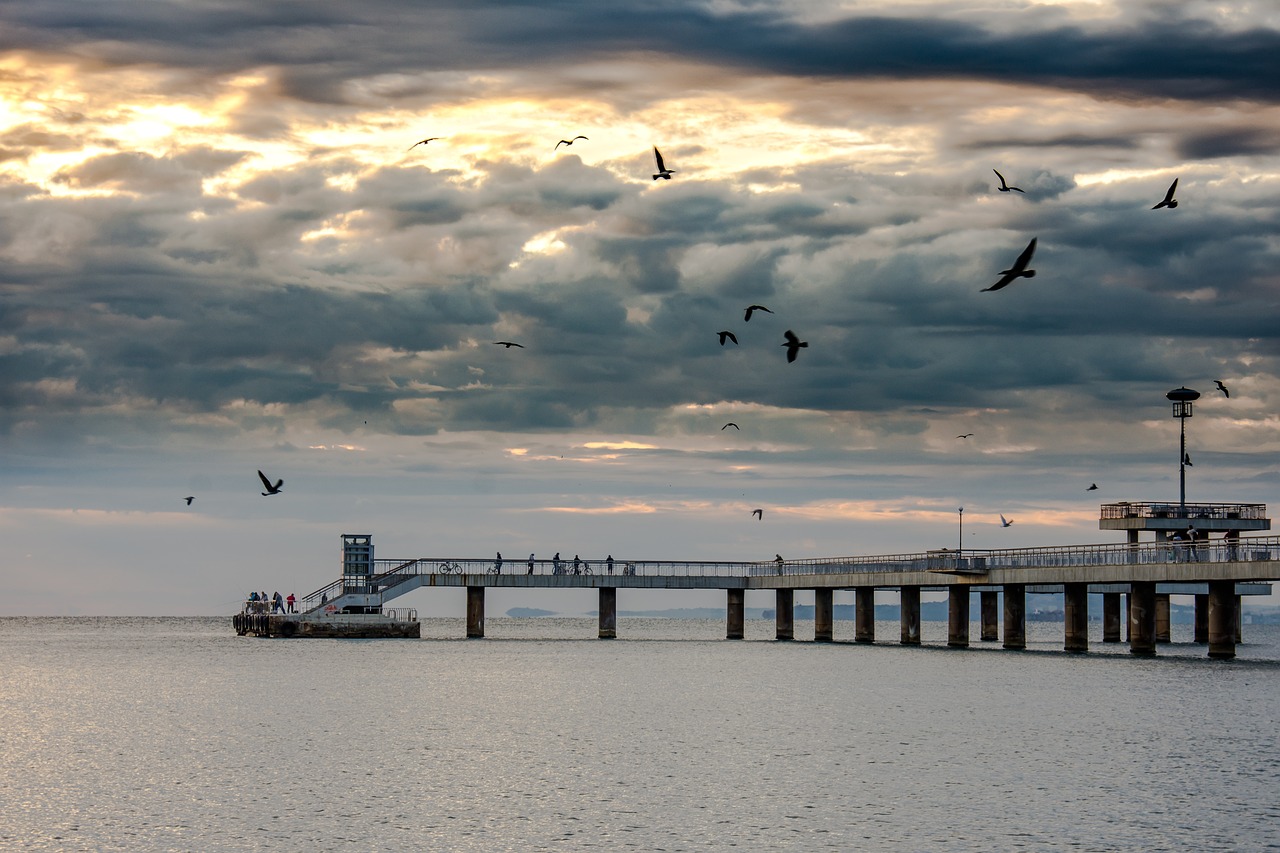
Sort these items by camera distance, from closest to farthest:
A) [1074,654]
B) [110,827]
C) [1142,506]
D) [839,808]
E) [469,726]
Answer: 1. [110,827]
2. [839,808]
3. [469,726]
4. [1074,654]
5. [1142,506]

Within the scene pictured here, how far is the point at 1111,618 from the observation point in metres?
156

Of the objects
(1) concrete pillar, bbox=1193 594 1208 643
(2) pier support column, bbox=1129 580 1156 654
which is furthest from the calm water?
(1) concrete pillar, bbox=1193 594 1208 643

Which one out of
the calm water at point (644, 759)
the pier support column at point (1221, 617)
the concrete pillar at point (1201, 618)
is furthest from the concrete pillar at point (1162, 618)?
the calm water at point (644, 759)

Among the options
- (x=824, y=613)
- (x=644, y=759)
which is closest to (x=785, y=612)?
(x=824, y=613)

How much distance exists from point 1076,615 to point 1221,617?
67.3ft

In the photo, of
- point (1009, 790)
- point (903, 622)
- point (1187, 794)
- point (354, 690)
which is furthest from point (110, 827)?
point (903, 622)

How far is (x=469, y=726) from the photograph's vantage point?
68.4m

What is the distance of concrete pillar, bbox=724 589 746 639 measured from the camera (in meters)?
154

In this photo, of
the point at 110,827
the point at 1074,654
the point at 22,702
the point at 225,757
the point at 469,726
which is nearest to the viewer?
the point at 110,827

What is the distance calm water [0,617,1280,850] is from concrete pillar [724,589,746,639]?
49064mm

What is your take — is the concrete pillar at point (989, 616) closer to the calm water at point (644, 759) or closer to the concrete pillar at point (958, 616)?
the concrete pillar at point (958, 616)

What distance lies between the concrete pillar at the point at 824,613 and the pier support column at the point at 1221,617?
45519 mm

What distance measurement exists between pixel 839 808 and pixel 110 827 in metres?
19.5

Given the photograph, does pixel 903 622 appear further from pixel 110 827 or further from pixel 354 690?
pixel 110 827
